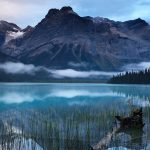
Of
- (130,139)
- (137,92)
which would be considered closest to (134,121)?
(130,139)

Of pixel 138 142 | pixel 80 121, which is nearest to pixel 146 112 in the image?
pixel 80 121

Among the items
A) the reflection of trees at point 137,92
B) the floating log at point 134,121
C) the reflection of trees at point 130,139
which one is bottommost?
the reflection of trees at point 137,92

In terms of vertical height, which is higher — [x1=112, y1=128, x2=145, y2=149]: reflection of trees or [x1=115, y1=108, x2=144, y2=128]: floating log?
[x1=115, y1=108, x2=144, y2=128]: floating log

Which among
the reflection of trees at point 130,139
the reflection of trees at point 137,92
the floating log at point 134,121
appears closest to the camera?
the reflection of trees at point 130,139

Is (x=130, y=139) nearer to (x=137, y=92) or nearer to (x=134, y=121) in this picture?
(x=134, y=121)

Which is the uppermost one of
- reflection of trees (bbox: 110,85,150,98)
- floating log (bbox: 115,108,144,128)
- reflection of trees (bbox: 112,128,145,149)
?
floating log (bbox: 115,108,144,128)

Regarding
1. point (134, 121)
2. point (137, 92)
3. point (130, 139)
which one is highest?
point (134, 121)

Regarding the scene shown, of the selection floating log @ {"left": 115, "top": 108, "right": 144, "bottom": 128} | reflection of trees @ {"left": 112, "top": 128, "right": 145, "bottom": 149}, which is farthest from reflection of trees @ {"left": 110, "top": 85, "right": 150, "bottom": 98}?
reflection of trees @ {"left": 112, "top": 128, "right": 145, "bottom": 149}

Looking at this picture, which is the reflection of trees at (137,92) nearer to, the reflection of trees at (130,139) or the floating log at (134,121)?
the floating log at (134,121)

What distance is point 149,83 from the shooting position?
18975 cm

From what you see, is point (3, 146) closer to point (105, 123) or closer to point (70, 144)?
point (70, 144)

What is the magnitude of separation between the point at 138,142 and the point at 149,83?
166m

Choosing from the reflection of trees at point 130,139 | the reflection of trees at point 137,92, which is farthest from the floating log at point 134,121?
the reflection of trees at point 137,92

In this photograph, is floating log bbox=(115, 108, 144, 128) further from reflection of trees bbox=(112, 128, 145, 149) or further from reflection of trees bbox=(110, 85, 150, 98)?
A: reflection of trees bbox=(110, 85, 150, 98)
